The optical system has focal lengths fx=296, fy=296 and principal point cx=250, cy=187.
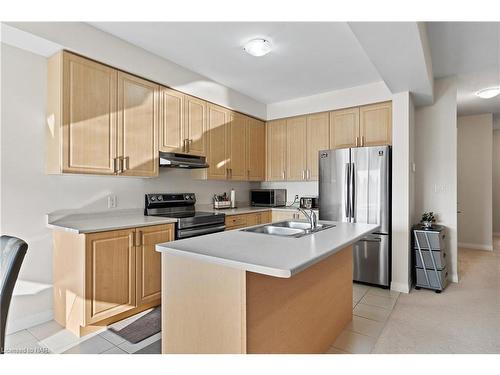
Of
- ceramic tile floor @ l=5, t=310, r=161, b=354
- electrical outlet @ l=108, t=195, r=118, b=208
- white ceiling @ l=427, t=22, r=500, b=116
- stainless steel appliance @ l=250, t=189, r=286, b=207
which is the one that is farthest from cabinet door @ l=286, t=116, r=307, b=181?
ceramic tile floor @ l=5, t=310, r=161, b=354

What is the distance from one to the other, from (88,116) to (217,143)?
1.70m

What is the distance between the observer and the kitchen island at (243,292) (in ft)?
4.70

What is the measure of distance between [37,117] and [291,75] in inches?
106

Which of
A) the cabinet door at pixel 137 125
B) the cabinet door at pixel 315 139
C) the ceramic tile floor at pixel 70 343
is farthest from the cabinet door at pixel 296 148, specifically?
the ceramic tile floor at pixel 70 343

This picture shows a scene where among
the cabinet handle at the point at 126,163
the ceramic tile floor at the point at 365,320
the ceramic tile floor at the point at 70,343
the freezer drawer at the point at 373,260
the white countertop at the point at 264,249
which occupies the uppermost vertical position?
the cabinet handle at the point at 126,163

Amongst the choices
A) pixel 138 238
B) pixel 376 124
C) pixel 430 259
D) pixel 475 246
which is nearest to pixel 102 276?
pixel 138 238

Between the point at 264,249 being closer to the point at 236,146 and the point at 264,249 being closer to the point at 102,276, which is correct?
the point at 102,276

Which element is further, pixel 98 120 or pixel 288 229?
pixel 98 120

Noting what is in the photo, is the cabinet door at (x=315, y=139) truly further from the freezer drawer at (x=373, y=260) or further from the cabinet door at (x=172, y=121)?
the cabinet door at (x=172, y=121)

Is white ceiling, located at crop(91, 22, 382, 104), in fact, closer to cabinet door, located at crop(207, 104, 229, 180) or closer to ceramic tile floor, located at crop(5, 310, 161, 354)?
cabinet door, located at crop(207, 104, 229, 180)

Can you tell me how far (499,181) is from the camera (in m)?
6.67

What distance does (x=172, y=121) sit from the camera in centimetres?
334

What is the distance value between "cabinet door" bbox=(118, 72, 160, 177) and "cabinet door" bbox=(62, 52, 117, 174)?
0.30 feet

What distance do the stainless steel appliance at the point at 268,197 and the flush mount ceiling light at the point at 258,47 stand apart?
2.32 meters
